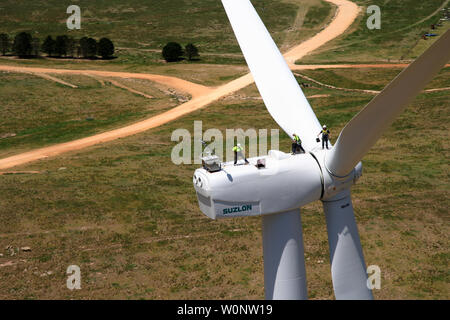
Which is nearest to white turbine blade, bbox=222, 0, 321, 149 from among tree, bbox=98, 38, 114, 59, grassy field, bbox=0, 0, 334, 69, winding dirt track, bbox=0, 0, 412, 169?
winding dirt track, bbox=0, 0, 412, 169

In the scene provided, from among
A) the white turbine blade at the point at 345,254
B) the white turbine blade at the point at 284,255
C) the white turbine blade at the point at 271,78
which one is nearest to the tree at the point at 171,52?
the white turbine blade at the point at 271,78

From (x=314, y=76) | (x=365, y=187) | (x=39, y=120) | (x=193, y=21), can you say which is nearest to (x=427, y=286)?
(x=365, y=187)

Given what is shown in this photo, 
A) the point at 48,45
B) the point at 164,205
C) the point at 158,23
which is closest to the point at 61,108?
the point at 48,45

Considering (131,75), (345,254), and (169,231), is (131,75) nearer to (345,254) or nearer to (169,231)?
(169,231)

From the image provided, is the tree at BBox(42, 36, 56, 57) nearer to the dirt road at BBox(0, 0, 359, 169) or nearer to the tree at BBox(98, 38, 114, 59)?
the tree at BBox(98, 38, 114, 59)

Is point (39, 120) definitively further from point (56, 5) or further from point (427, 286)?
point (56, 5)
